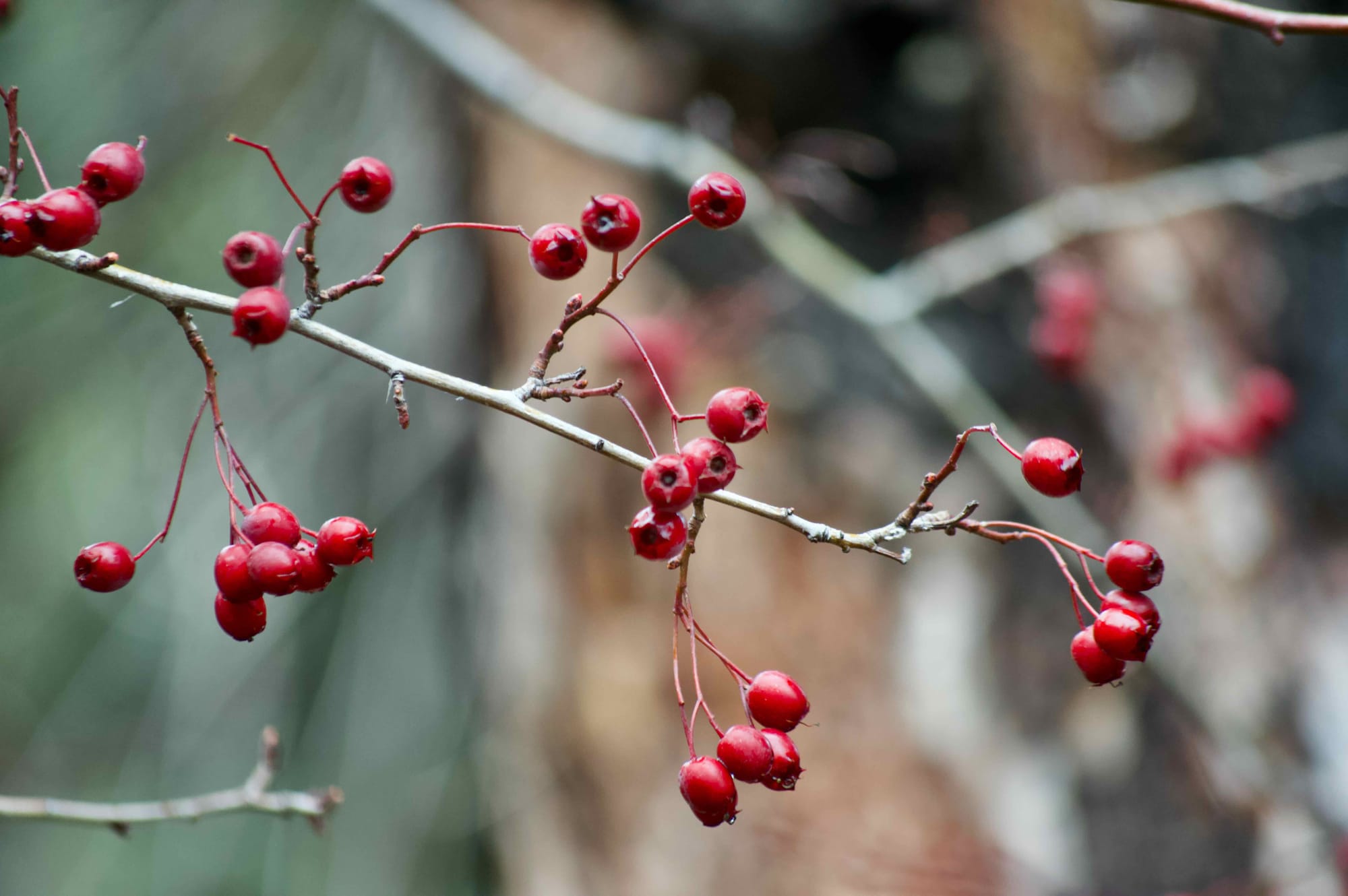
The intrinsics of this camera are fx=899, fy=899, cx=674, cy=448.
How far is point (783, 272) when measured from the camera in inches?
97.4

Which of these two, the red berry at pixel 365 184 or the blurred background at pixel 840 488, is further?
the blurred background at pixel 840 488

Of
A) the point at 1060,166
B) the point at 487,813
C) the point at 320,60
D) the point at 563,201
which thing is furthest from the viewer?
the point at 320,60

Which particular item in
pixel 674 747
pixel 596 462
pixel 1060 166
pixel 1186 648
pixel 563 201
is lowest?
pixel 674 747

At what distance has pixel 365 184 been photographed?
2.82ft

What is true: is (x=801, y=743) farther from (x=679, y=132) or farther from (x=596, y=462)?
(x=679, y=132)

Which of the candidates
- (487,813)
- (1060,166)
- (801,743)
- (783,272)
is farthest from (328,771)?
(1060,166)

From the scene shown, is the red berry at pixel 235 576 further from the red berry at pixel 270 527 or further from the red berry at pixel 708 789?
the red berry at pixel 708 789

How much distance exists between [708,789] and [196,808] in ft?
2.59

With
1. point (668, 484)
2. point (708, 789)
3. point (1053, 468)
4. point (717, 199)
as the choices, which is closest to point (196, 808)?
point (708, 789)

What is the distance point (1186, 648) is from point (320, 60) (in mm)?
3793

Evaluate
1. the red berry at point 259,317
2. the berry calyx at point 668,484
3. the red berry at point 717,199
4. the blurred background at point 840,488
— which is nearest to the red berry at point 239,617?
the red berry at point 259,317

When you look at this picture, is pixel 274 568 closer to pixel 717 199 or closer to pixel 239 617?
pixel 239 617

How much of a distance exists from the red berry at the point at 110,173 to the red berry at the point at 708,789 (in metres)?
0.73

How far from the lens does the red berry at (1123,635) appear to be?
0.79m
